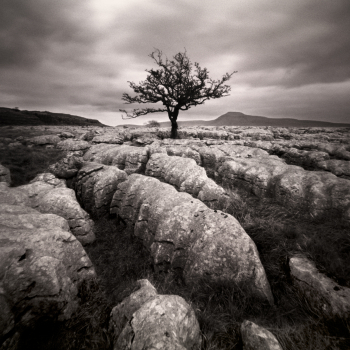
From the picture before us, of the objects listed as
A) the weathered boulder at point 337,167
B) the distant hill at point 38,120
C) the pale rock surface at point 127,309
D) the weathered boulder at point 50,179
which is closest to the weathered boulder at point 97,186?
the weathered boulder at point 50,179

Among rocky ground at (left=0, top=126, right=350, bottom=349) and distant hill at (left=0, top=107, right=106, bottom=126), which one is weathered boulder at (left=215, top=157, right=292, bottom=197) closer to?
rocky ground at (left=0, top=126, right=350, bottom=349)

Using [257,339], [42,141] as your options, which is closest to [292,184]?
[257,339]

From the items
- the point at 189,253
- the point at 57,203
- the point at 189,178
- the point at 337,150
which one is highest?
the point at 337,150

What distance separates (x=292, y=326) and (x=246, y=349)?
160 centimetres

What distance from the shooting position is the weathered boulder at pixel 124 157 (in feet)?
51.7

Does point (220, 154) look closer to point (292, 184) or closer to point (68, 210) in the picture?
point (292, 184)

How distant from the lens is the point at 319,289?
463 centimetres

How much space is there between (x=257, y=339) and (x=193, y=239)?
3.36 meters

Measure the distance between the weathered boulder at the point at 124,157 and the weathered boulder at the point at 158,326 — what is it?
12.1 m

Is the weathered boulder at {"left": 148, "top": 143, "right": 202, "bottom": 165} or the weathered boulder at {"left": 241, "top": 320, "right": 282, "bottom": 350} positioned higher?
the weathered boulder at {"left": 148, "top": 143, "right": 202, "bottom": 165}

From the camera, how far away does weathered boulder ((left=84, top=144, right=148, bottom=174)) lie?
15.8m

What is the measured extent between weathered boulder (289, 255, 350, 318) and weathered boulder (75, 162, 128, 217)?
10.3m

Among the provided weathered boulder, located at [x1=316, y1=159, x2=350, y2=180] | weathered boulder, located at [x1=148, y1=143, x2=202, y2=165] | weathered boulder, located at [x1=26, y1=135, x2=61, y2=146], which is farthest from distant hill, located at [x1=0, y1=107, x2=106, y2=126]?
weathered boulder, located at [x1=316, y1=159, x2=350, y2=180]

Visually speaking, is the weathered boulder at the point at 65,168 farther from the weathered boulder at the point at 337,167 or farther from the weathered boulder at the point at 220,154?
the weathered boulder at the point at 337,167
